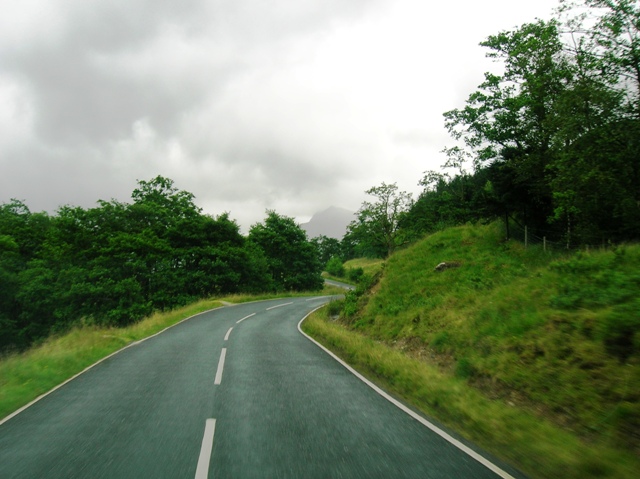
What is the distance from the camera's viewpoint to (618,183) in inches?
566

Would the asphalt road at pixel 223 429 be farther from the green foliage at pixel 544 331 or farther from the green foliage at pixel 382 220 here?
the green foliage at pixel 382 220

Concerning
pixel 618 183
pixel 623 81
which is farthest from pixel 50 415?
pixel 623 81

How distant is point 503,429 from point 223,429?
3.74 meters

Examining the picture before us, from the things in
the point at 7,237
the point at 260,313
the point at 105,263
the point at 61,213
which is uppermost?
the point at 61,213

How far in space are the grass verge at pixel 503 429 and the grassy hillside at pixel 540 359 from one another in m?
0.02

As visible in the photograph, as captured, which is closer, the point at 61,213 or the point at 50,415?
the point at 50,415

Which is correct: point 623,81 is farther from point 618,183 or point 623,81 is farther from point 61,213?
point 61,213

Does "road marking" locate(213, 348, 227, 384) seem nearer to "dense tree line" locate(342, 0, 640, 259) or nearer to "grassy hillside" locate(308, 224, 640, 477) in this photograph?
"grassy hillside" locate(308, 224, 640, 477)

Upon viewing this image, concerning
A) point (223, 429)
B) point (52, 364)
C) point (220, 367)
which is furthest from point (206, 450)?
point (52, 364)

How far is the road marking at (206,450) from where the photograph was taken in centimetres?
418

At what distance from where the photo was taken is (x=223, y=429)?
5617mm

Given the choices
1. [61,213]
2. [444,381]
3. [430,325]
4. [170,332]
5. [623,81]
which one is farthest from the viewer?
[61,213]

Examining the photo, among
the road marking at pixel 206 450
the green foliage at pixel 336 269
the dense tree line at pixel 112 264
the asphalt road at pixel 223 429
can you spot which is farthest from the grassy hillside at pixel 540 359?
the green foliage at pixel 336 269

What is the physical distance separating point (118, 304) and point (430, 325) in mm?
28141
